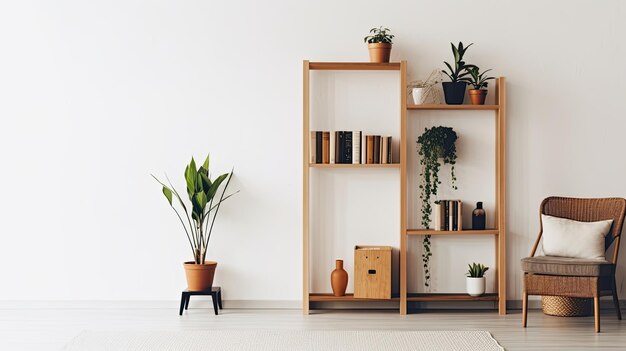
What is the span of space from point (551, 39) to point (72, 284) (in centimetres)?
378

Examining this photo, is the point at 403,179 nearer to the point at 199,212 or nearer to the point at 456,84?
the point at 456,84

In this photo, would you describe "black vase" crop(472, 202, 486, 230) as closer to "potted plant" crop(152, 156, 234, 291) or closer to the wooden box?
the wooden box

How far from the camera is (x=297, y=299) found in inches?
224

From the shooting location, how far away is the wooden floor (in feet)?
15.5

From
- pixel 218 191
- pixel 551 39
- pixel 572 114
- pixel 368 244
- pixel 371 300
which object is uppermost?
pixel 551 39

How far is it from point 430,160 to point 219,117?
151cm

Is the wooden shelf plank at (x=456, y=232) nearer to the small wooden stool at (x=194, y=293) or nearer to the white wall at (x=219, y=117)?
the white wall at (x=219, y=117)

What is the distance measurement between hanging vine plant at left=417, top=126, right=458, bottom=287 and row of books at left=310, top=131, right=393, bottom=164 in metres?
0.27

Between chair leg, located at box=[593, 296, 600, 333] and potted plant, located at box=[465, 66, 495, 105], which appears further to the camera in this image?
potted plant, located at box=[465, 66, 495, 105]

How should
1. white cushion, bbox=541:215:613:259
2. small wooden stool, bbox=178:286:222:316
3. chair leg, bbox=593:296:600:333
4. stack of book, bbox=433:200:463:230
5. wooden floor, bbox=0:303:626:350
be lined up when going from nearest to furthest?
wooden floor, bbox=0:303:626:350
chair leg, bbox=593:296:600:333
white cushion, bbox=541:215:613:259
small wooden stool, bbox=178:286:222:316
stack of book, bbox=433:200:463:230

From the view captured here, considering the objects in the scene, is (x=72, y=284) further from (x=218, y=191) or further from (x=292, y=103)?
(x=292, y=103)

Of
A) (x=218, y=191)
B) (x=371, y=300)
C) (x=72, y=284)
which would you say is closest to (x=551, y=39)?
(x=371, y=300)

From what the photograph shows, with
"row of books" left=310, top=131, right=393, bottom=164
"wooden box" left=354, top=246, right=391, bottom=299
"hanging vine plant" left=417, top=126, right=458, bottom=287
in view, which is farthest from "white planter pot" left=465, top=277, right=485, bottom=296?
"row of books" left=310, top=131, right=393, bottom=164

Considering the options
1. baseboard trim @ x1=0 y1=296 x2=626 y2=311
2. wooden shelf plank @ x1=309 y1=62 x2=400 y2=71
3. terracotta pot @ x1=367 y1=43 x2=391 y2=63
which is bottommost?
baseboard trim @ x1=0 y1=296 x2=626 y2=311
